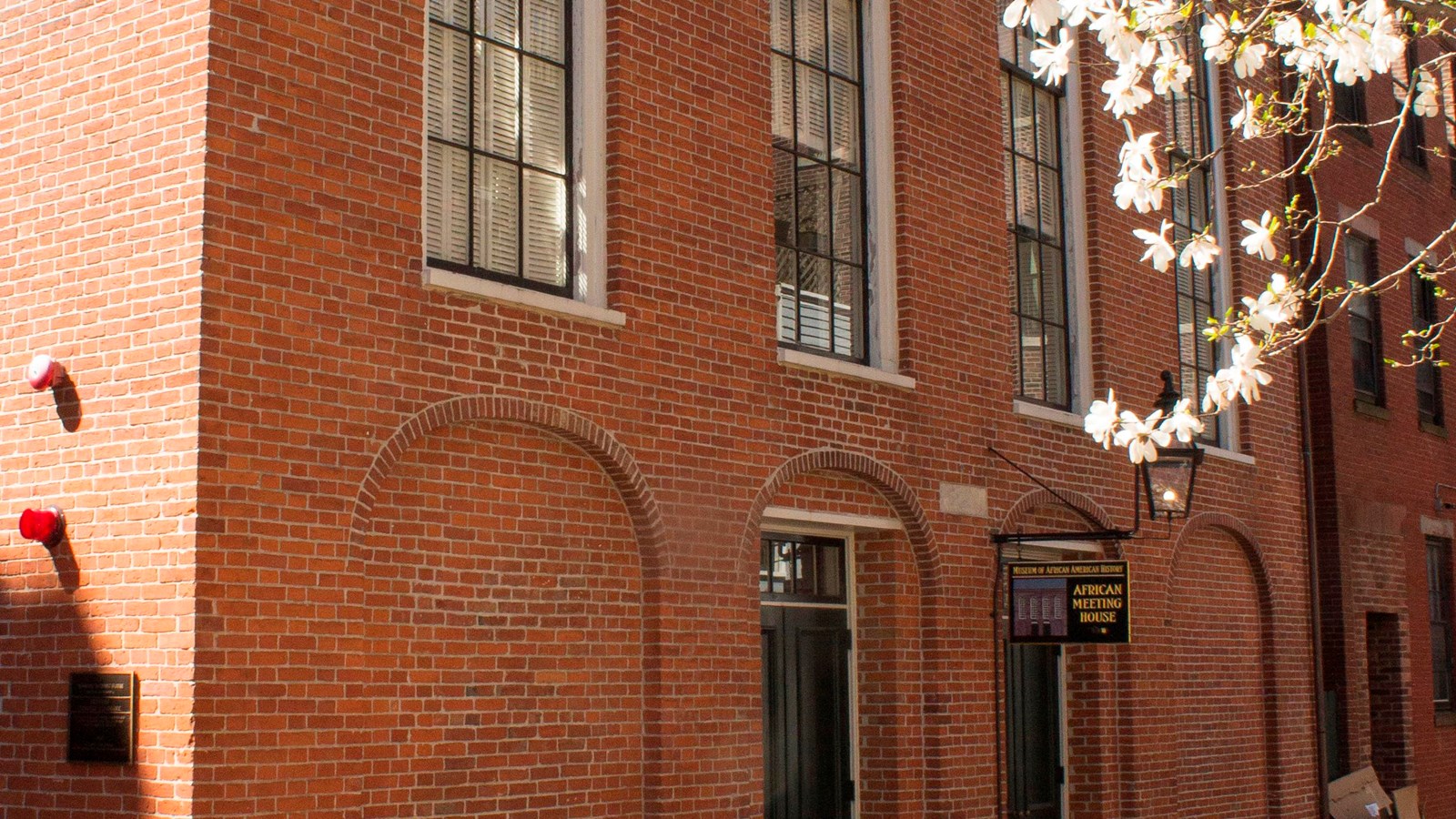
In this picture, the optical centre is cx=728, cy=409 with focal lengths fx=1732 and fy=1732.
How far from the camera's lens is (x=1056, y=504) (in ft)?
43.9

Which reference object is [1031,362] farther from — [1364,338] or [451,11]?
[1364,338]

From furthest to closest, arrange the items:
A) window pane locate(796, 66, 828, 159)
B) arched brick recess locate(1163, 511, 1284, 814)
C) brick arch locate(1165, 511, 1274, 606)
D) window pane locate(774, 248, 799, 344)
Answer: arched brick recess locate(1163, 511, 1284, 814) < brick arch locate(1165, 511, 1274, 606) < window pane locate(796, 66, 828, 159) < window pane locate(774, 248, 799, 344)

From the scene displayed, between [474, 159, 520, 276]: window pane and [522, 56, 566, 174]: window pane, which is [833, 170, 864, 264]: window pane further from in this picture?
[474, 159, 520, 276]: window pane

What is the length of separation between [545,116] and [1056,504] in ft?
18.9

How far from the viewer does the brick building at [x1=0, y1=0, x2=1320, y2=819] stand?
7.46m

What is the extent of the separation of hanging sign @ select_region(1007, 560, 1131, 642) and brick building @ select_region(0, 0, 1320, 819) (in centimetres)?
32

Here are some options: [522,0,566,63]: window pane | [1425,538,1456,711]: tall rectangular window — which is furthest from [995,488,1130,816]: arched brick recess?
[1425,538,1456,711]: tall rectangular window

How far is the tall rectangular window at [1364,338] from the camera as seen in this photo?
18703 millimetres

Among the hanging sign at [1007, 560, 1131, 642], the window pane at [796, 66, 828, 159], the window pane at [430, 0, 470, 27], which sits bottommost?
the hanging sign at [1007, 560, 1131, 642]

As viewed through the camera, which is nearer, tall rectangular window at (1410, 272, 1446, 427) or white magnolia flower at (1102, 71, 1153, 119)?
white magnolia flower at (1102, 71, 1153, 119)

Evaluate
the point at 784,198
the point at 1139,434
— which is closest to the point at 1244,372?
the point at 1139,434

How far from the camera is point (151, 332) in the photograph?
746cm

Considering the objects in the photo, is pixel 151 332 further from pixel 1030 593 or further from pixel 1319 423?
pixel 1319 423

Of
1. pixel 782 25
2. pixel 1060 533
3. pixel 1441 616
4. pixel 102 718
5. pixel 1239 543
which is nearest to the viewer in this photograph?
pixel 102 718
